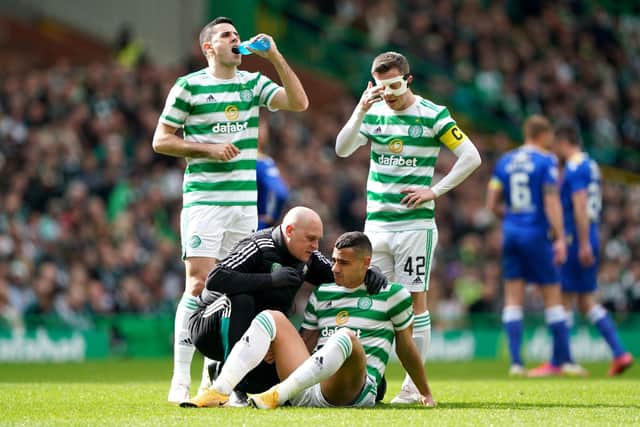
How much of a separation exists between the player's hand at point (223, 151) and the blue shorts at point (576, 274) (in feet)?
19.0

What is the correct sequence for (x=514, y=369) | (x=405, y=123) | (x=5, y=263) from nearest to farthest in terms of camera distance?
1. (x=405, y=123)
2. (x=514, y=369)
3. (x=5, y=263)

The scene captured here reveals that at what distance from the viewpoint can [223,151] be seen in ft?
29.5

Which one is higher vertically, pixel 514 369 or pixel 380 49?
pixel 380 49

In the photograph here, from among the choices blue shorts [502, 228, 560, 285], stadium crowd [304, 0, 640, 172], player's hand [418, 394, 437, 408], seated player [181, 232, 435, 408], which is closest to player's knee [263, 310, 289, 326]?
seated player [181, 232, 435, 408]

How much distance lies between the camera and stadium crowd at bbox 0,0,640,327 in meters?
17.5

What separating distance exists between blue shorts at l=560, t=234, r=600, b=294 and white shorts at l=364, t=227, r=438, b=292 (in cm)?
470

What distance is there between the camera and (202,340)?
8.44 metres

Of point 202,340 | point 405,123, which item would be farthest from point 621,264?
point 202,340

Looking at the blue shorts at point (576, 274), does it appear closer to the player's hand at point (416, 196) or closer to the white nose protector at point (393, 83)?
the player's hand at point (416, 196)

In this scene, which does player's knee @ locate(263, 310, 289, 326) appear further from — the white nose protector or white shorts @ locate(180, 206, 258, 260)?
the white nose protector

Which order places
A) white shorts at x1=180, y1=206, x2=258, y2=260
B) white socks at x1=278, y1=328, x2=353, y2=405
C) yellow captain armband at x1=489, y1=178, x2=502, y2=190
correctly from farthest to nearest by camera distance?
yellow captain armband at x1=489, y1=178, x2=502, y2=190
white shorts at x1=180, y1=206, x2=258, y2=260
white socks at x1=278, y1=328, x2=353, y2=405

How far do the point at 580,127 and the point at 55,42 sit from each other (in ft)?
33.0

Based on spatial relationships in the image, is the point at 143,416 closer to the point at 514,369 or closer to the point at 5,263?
the point at 514,369

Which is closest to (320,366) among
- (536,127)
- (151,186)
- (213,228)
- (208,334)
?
(208,334)
